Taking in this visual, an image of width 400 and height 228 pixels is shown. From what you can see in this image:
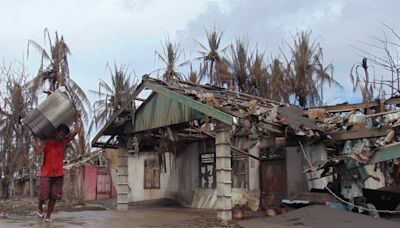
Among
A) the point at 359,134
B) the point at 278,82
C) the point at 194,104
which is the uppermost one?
the point at 278,82

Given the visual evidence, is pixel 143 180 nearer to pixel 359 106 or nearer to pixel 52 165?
pixel 52 165

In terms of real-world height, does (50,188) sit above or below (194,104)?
below

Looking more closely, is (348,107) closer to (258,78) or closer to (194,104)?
(194,104)

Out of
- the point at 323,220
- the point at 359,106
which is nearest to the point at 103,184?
the point at 359,106

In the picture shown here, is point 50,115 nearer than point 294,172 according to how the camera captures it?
Yes

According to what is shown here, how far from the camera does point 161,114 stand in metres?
15.0

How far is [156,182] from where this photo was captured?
21.0 m

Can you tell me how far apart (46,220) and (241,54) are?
779 inches

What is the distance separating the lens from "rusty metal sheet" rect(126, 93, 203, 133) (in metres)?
13.9

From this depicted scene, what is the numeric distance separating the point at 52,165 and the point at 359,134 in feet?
25.5

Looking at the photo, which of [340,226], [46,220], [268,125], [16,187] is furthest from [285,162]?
[16,187]

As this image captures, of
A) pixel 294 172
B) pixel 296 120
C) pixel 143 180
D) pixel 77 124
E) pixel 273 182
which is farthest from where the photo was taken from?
pixel 143 180

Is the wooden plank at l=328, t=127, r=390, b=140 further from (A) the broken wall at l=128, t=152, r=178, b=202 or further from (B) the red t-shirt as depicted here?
(A) the broken wall at l=128, t=152, r=178, b=202

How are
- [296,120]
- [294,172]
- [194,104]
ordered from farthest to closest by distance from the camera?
[294,172] → [296,120] → [194,104]
